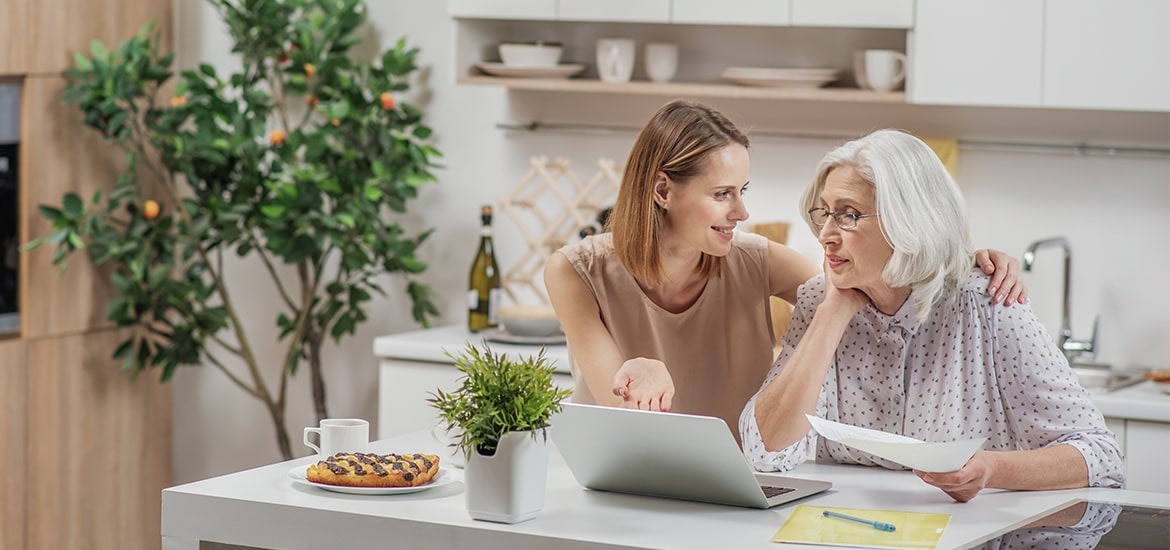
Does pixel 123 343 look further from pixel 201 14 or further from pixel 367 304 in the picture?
pixel 201 14

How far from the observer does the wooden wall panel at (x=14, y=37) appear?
12.8 ft

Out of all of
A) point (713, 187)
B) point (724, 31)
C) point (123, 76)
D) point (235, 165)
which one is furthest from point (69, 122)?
point (713, 187)

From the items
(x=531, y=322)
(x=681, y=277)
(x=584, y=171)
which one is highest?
(x=584, y=171)

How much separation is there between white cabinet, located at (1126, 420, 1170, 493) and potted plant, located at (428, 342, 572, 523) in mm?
1929

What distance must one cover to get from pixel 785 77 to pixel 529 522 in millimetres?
2206

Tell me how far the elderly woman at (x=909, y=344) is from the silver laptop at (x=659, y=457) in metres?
0.30

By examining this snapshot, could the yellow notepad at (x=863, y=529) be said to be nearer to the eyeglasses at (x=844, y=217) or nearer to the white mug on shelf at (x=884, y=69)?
the eyeglasses at (x=844, y=217)

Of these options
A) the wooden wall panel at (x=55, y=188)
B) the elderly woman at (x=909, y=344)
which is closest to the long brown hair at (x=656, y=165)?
the elderly woman at (x=909, y=344)

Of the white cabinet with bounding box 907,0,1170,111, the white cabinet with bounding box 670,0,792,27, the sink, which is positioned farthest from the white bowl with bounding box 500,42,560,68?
the sink

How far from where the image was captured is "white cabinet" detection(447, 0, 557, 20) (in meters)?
3.84

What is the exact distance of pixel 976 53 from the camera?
3.47 m

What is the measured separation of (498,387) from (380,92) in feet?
7.96

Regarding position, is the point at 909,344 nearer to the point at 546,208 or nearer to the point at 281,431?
the point at 546,208

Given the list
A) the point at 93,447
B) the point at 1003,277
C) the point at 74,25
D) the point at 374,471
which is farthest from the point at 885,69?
the point at 93,447
